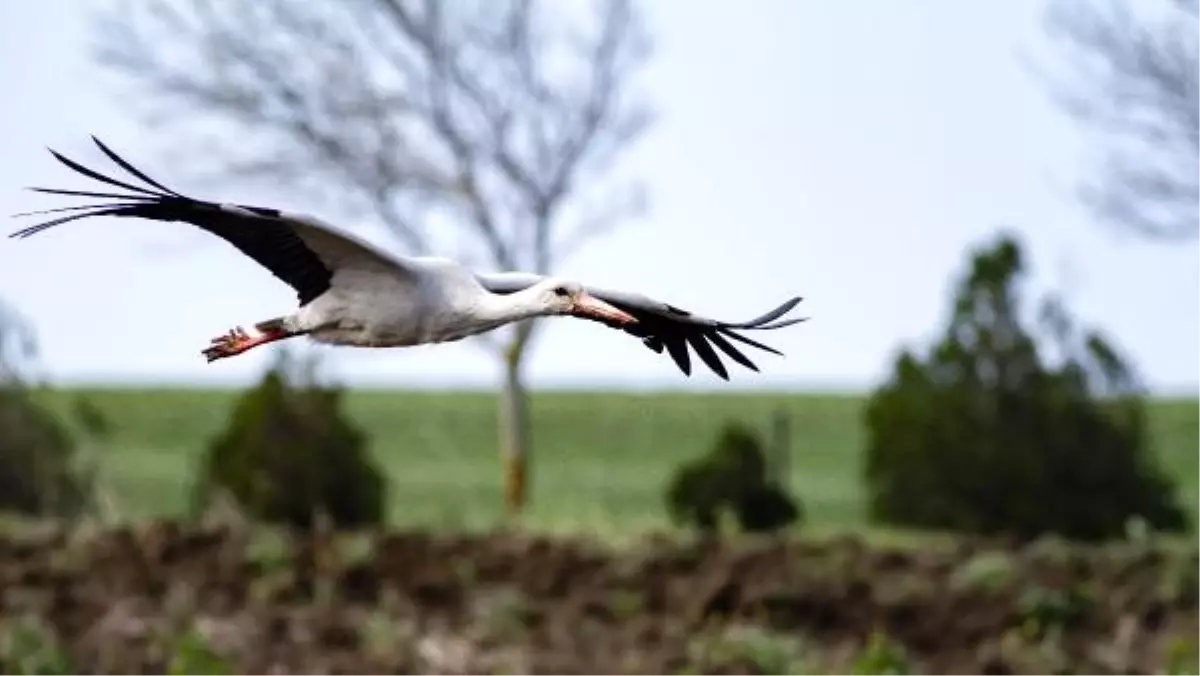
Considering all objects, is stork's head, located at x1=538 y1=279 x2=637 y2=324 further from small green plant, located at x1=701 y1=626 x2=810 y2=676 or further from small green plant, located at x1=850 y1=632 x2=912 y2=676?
small green plant, located at x1=701 y1=626 x2=810 y2=676

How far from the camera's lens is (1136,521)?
42.4 feet

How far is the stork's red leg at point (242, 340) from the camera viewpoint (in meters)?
1.31

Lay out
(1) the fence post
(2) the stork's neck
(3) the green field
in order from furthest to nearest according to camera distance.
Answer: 1. (3) the green field
2. (1) the fence post
3. (2) the stork's neck

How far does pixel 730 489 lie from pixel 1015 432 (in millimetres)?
1571

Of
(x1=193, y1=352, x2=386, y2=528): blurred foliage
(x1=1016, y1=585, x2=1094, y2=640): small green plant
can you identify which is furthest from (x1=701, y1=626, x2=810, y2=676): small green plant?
(x1=193, y1=352, x2=386, y2=528): blurred foliage

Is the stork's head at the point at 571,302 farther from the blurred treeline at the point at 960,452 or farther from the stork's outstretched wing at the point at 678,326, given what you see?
the blurred treeline at the point at 960,452

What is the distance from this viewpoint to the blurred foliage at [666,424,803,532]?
1298cm

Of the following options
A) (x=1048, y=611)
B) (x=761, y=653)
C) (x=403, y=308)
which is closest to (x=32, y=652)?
(x=761, y=653)

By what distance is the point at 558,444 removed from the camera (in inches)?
845

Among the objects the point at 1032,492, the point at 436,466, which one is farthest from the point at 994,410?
the point at 436,466

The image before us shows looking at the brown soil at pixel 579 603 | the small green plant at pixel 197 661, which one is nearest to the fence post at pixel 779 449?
the brown soil at pixel 579 603

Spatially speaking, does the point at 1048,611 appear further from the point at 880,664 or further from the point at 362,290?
the point at 362,290

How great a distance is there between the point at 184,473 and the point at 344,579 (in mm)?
10199

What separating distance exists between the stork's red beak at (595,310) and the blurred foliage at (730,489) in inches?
459
